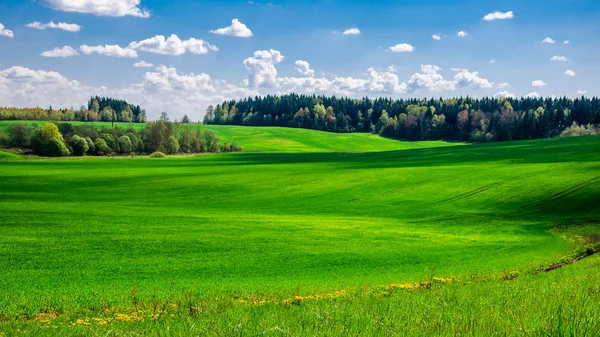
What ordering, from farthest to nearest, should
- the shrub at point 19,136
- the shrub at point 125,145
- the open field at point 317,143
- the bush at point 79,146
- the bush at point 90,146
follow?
the open field at point 317,143, the shrub at point 125,145, the shrub at point 19,136, the bush at point 90,146, the bush at point 79,146

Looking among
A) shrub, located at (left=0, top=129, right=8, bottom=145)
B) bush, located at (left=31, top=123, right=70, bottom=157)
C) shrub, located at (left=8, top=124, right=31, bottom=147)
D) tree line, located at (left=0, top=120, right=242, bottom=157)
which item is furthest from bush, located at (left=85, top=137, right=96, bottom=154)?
shrub, located at (left=0, top=129, right=8, bottom=145)

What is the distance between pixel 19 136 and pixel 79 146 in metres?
16.9

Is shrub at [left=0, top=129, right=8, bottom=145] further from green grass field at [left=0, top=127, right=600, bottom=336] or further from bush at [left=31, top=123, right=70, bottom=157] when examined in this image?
green grass field at [left=0, top=127, right=600, bottom=336]

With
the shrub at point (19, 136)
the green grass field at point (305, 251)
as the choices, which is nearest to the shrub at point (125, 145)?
the shrub at point (19, 136)

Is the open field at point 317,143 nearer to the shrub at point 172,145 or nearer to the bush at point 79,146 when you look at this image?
the shrub at point 172,145

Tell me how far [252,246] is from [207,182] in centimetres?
3753

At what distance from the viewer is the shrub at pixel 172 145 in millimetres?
132125

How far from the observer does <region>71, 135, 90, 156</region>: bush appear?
117062 mm

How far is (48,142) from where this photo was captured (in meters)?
113

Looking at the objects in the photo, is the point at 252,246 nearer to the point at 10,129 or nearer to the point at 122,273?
the point at 122,273

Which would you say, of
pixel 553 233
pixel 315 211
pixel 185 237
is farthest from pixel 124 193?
pixel 553 233

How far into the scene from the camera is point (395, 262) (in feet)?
98.9

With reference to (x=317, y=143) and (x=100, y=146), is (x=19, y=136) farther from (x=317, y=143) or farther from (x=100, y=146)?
(x=317, y=143)

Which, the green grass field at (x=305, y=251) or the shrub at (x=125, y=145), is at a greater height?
the shrub at (x=125, y=145)
